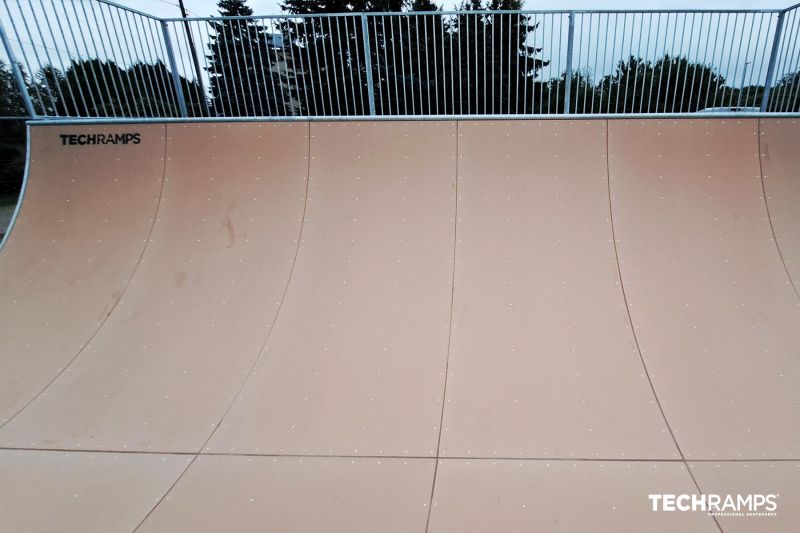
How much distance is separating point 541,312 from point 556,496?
1466 mm

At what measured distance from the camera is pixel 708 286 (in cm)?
320

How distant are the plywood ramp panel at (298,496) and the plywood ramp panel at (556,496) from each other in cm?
19

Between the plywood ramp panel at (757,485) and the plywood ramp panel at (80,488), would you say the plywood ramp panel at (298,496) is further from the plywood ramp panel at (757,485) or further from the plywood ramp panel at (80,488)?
the plywood ramp panel at (757,485)

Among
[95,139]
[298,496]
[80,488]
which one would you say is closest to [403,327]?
[298,496]

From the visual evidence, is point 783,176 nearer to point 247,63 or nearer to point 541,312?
point 541,312

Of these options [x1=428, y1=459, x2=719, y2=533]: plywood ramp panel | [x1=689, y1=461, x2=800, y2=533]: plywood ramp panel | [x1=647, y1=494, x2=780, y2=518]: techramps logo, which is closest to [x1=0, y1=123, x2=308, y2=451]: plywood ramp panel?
[x1=428, y1=459, x2=719, y2=533]: plywood ramp panel

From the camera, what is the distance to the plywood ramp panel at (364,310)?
2561 mm

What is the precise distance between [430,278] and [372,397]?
1.25 m

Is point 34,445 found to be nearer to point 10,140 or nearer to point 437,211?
point 437,211

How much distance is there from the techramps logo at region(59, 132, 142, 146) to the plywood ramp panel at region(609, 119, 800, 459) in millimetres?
5537

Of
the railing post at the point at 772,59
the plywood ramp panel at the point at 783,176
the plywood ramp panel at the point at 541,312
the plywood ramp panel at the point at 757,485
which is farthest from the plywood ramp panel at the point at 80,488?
the railing post at the point at 772,59

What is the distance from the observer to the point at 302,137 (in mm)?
4078

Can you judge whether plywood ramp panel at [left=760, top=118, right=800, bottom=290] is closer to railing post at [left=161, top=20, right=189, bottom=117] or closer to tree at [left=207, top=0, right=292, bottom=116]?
tree at [left=207, top=0, right=292, bottom=116]

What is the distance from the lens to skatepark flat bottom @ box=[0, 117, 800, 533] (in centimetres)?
218
